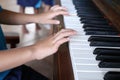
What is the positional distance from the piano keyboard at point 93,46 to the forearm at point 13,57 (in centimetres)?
17

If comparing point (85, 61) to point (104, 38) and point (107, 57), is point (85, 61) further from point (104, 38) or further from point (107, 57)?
point (104, 38)

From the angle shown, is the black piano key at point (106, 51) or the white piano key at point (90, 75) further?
the black piano key at point (106, 51)

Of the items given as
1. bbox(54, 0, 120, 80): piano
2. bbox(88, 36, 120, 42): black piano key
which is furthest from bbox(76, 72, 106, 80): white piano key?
bbox(88, 36, 120, 42): black piano key

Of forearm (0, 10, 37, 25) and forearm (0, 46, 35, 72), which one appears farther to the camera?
forearm (0, 10, 37, 25)

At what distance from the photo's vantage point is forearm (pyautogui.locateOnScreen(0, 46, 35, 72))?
2.93ft

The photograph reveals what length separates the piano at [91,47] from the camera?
2.70 feet

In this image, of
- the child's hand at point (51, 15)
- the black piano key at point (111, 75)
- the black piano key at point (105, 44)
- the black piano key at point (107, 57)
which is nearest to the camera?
the black piano key at point (111, 75)

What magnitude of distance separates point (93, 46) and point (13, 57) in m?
0.35

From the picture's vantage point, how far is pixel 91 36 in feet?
3.67

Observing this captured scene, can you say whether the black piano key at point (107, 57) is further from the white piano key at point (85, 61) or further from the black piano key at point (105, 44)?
the black piano key at point (105, 44)

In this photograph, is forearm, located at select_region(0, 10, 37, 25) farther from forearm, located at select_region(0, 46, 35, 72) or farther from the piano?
forearm, located at select_region(0, 46, 35, 72)

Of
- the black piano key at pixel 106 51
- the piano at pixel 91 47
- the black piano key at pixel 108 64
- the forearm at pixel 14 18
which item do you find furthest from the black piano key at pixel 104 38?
the forearm at pixel 14 18

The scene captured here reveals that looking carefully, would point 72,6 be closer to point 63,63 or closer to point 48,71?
point 63,63

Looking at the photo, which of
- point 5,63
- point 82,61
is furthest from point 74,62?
point 5,63
